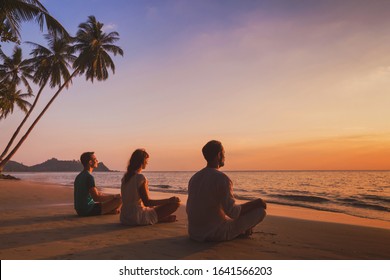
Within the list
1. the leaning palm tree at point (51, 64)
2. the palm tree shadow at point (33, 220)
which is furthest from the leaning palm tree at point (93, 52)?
the palm tree shadow at point (33, 220)

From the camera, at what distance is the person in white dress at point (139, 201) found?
18.2ft

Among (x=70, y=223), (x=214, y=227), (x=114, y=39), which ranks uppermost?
(x=114, y=39)

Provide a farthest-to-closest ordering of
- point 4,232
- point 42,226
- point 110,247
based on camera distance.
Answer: point 42,226
point 4,232
point 110,247

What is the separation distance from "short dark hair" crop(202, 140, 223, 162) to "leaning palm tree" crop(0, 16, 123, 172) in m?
24.1

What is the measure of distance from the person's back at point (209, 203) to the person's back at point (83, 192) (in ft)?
10.4

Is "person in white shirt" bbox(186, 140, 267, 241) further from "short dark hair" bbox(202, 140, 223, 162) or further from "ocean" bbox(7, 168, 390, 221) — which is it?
"ocean" bbox(7, 168, 390, 221)

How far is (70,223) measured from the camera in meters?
Result: 6.32

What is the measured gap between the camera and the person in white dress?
218 inches

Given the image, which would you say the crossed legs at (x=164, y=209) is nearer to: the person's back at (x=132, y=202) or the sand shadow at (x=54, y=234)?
the person's back at (x=132, y=202)

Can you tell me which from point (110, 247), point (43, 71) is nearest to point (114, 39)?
point (43, 71)
